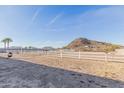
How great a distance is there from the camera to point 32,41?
13625 millimetres

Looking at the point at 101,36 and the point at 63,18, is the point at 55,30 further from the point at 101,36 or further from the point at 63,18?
the point at 101,36

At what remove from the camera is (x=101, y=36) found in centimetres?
1483

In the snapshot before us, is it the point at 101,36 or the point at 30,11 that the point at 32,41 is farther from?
the point at 101,36

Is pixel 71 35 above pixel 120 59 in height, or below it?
above
